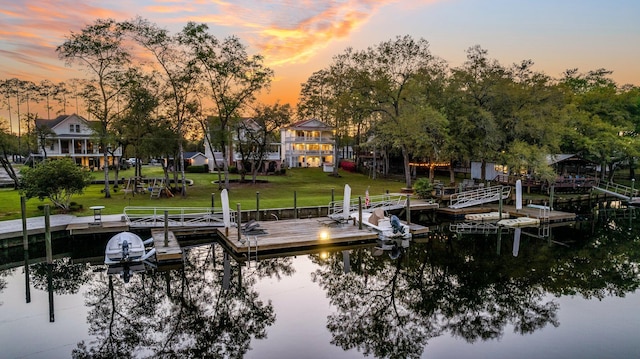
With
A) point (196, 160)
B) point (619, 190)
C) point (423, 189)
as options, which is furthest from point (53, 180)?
point (619, 190)

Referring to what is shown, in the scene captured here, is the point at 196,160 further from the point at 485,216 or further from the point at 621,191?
the point at 621,191

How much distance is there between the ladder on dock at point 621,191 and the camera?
37.1 m

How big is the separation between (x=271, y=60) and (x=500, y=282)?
3041 centimetres

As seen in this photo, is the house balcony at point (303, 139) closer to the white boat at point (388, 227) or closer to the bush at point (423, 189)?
the bush at point (423, 189)

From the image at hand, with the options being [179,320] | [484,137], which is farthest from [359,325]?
[484,137]

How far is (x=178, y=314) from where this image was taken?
1265cm

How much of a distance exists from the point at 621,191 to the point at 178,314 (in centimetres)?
4528

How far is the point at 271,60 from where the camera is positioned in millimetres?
38844

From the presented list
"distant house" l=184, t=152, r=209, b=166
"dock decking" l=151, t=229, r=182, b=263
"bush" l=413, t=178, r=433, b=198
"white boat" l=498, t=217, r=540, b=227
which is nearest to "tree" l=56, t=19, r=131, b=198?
"dock decking" l=151, t=229, r=182, b=263

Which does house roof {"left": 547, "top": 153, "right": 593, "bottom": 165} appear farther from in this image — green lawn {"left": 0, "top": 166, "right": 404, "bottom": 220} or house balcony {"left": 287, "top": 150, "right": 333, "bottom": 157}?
house balcony {"left": 287, "top": 150, "right": 333, "bottom": 157}

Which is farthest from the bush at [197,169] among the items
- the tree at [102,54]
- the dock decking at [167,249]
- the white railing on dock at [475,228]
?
the white railing on dock at [475,228]

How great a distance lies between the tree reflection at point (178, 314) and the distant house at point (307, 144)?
167 feet

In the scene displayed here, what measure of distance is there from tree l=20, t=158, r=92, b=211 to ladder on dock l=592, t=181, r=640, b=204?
146 ft

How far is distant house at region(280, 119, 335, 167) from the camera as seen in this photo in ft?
221
